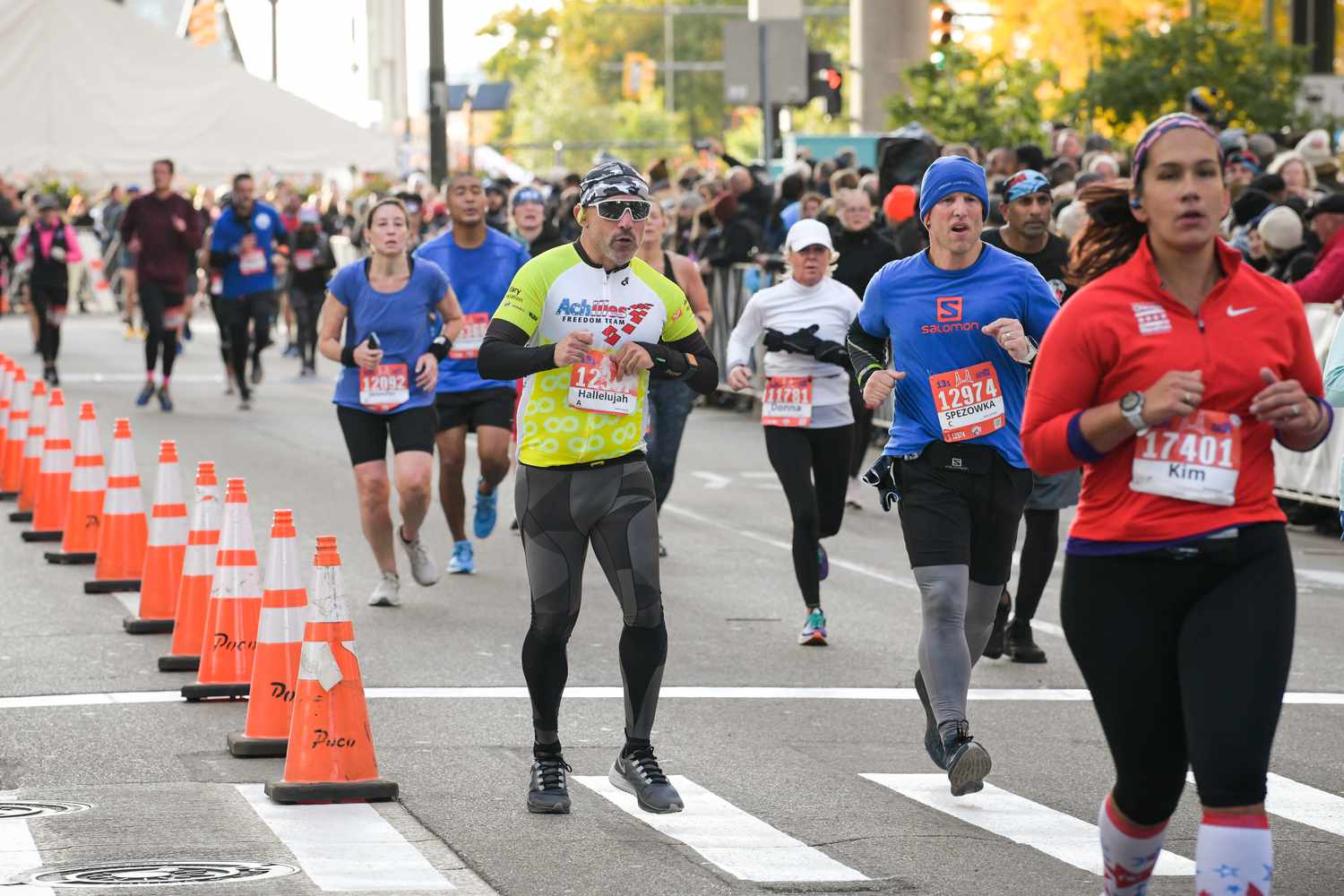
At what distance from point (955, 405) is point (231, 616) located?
119 inches

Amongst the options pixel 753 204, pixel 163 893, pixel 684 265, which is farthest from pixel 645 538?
pixel 753 204

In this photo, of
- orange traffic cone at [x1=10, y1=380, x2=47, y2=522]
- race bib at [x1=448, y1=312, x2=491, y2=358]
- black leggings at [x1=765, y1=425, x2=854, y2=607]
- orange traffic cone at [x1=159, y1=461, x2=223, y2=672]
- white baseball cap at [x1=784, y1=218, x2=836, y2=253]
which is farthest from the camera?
orange traffic cone at [x1=10, y1=380, x2=47, y2=522]

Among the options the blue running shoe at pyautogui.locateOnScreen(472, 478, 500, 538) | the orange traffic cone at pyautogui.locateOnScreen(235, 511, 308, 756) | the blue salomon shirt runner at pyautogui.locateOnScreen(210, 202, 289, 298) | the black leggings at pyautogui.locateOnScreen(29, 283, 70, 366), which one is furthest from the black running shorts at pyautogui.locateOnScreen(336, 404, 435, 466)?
the black leggings at pyautogui.locateOnScreen(29, 283, 70, 366)

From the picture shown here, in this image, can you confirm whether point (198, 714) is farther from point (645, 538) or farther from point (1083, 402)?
point (1083, 402)

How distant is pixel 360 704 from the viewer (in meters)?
7.39

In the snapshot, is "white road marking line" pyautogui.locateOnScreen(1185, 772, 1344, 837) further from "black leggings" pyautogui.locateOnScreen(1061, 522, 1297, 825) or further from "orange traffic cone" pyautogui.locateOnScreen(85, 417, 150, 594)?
"orange traffic cone" pyautogui.locateOnScreen(85, 417, 150, 594)

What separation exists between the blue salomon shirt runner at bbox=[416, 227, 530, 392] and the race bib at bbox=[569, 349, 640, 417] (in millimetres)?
5243

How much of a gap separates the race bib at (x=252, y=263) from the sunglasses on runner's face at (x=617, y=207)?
50.9 feet

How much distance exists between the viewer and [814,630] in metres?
10.8

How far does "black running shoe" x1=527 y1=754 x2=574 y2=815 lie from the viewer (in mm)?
7188

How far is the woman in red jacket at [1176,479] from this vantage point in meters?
4.78

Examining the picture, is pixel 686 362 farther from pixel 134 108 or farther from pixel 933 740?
pixel 134 108

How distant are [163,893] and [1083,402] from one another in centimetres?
277

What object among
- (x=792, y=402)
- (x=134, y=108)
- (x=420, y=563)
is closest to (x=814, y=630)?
(x=792, y=402)
